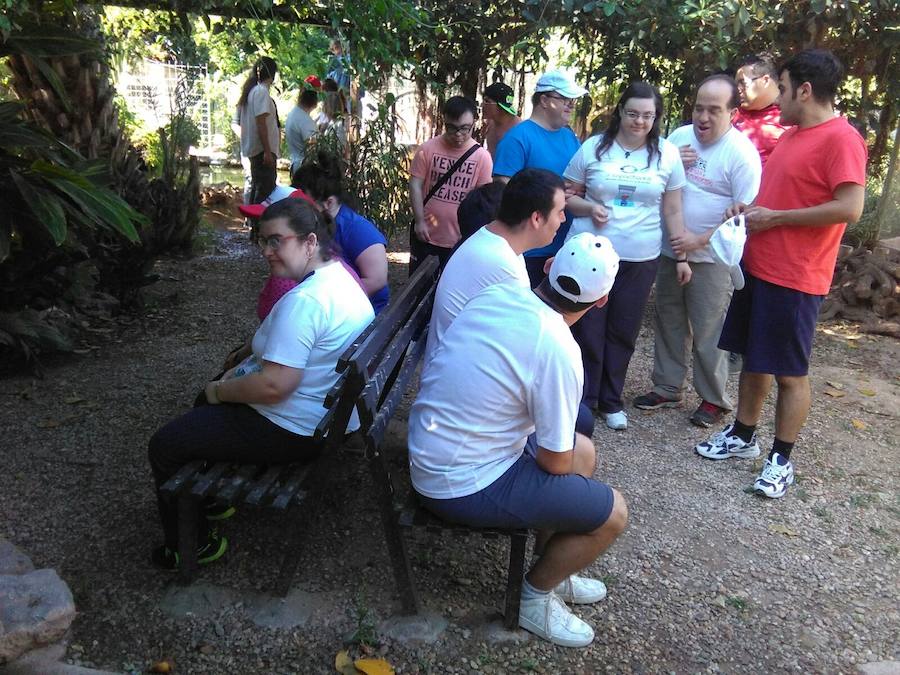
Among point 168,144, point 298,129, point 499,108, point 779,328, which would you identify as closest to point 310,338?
point 779,328

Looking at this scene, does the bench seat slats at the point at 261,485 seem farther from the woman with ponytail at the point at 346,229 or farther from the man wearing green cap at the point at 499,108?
the man wearing green cap at the point at 499,108

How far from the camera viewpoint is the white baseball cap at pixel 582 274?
2307 millimetres

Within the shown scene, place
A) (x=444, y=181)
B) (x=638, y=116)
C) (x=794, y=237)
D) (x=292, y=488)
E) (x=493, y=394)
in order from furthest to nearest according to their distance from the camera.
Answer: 1. (x=444, y=181)
2. (x=638, y=116)
3. (x=794, y=237)
4. (x=292, y=488)
5. (x=493, y=394)

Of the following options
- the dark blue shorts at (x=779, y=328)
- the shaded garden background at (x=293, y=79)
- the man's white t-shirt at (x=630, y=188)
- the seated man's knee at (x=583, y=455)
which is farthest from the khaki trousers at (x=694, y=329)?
the shaded garden background at (x=293, y=79)

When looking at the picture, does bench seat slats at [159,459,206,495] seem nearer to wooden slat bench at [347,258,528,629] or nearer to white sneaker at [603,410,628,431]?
wooden slat bench at [347,258,528,629]

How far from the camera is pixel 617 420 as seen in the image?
4273 millimetres

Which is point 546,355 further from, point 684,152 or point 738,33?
point 738,33

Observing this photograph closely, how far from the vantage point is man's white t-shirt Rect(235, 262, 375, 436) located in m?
2.54

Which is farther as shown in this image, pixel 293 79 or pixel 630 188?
pixel 293 79

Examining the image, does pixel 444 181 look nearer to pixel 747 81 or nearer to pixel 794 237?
pixel 747 81

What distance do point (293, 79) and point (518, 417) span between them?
12.2 feet

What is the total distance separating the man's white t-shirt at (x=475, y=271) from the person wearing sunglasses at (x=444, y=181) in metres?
1.69

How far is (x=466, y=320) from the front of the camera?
237 cm

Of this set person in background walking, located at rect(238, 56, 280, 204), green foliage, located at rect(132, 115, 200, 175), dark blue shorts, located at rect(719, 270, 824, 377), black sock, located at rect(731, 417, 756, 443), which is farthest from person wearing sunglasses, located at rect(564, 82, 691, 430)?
person in background walking, located at rect(238, 56, 280, 204)
